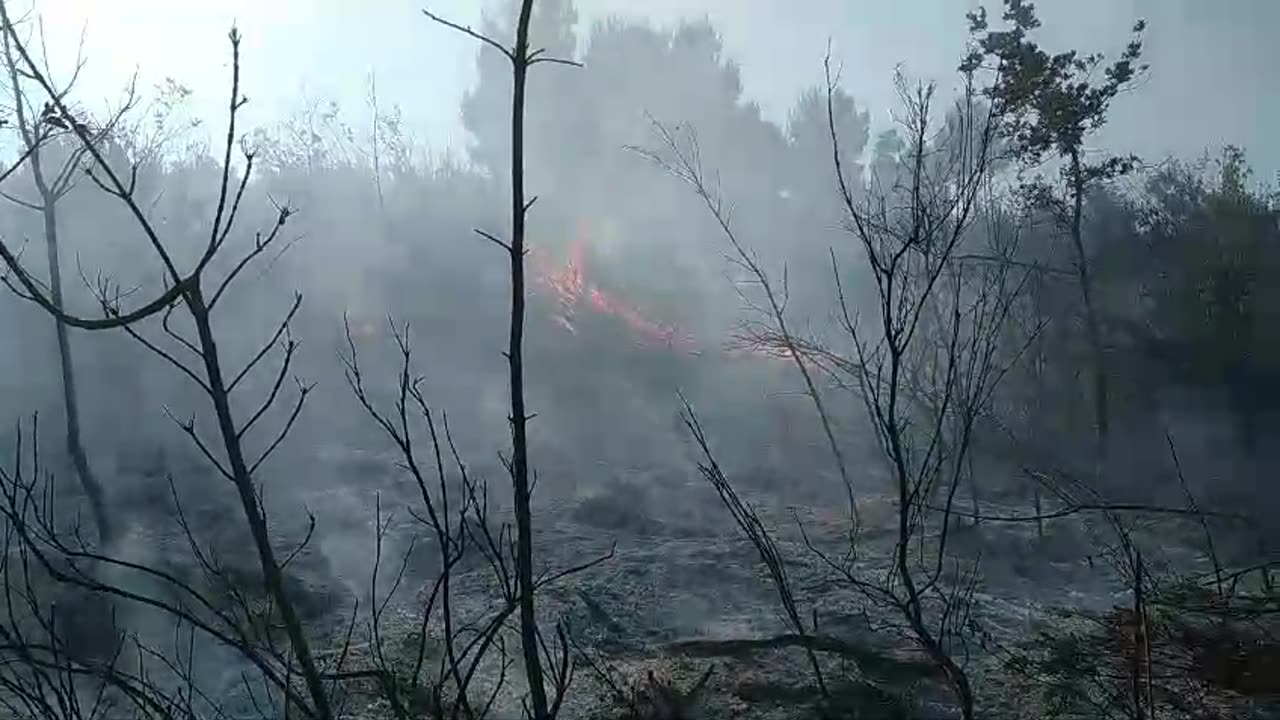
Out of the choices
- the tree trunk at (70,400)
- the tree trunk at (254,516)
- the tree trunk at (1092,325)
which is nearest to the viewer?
the tree trunk at (254,516)

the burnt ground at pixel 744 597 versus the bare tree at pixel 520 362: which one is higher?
the bare tree at pixel 520 362

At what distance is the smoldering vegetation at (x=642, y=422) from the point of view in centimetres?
208

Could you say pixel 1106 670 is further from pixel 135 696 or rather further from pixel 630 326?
pixel 630 326

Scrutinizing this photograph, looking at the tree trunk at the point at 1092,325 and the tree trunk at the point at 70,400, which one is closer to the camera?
the tree trunk at the point at 70,400

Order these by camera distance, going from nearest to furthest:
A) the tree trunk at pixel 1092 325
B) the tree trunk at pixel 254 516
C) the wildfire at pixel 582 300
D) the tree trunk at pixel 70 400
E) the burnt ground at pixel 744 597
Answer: the tree trunk at pixel 254 516 < the burnt ground at pixel 744 597 < the tree trunk at pixel 70 400 < the tree trunk at pixel 1092 325 < the wildfire at pixel 582 300

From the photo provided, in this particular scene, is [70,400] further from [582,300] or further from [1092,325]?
[582,300]

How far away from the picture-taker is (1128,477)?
16047 millimetres

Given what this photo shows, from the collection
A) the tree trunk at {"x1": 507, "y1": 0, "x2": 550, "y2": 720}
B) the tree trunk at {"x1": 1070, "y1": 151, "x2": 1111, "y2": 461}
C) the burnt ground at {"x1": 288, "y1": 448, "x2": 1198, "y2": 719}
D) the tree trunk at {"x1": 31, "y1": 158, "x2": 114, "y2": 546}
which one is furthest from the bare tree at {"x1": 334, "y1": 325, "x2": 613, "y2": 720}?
the tree trunk at {"x1": 1070, "y1": 151, "x2": 1111, "y2": 461}

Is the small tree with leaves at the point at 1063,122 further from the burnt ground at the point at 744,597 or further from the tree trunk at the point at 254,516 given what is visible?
the tree trunk at the point at 254,516

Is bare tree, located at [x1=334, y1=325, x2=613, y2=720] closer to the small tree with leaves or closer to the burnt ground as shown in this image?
the burnt ground

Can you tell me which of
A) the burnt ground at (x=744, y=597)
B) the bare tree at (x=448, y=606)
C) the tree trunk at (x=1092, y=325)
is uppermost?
the tree trunk at (x=1092, y=325)

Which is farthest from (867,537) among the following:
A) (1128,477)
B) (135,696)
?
(135,696)

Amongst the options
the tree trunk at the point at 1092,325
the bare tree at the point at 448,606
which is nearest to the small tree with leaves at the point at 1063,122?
the tree trunk at the point at 1092,325

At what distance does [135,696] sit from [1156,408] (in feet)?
64.0
